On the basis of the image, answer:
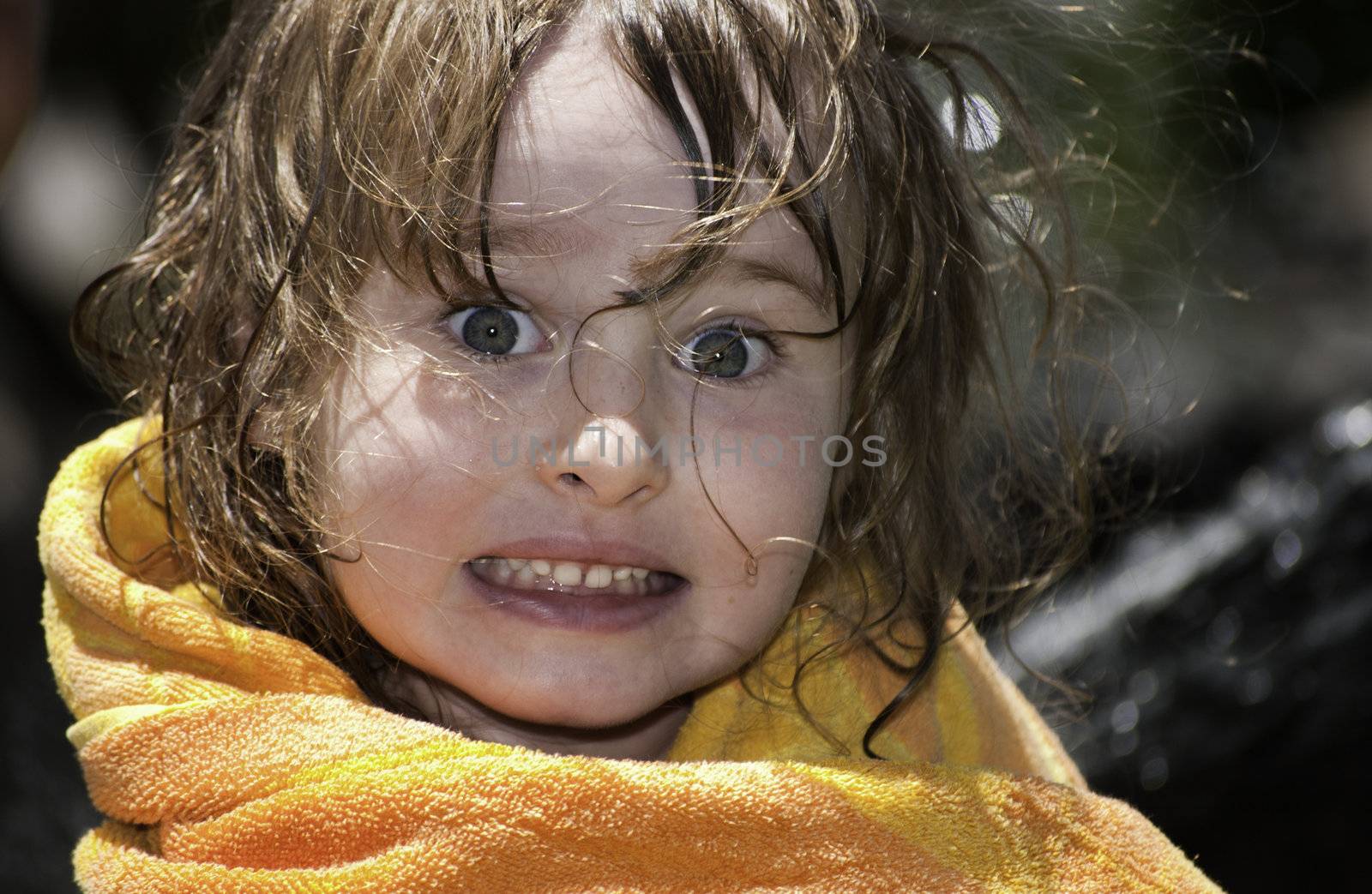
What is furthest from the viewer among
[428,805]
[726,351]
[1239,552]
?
[1239,552]

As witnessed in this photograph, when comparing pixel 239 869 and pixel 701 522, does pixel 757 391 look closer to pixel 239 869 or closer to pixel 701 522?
pixel 701 522

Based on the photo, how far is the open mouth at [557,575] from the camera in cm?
91

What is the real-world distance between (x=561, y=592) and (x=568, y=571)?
0.05ft

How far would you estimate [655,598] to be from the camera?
943mm

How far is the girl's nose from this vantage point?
2.81ft

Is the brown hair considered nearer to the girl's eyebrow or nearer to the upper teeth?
the girl's eyebrow

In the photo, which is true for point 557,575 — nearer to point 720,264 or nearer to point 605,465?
point 605,465

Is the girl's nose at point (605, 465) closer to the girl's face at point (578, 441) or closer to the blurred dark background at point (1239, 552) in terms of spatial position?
the girl's face at point (578, 441)

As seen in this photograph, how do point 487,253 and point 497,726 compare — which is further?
point 497,726

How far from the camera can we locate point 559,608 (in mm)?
917

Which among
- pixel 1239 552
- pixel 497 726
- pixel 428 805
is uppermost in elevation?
pixel 428 805

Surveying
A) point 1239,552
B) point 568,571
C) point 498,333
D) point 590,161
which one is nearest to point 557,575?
point 568,571

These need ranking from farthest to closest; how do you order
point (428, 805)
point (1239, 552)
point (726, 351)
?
point (1239, 552) → point (726, 351) → point (428, 805)

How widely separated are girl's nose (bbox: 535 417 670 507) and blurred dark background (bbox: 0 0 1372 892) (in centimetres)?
42
